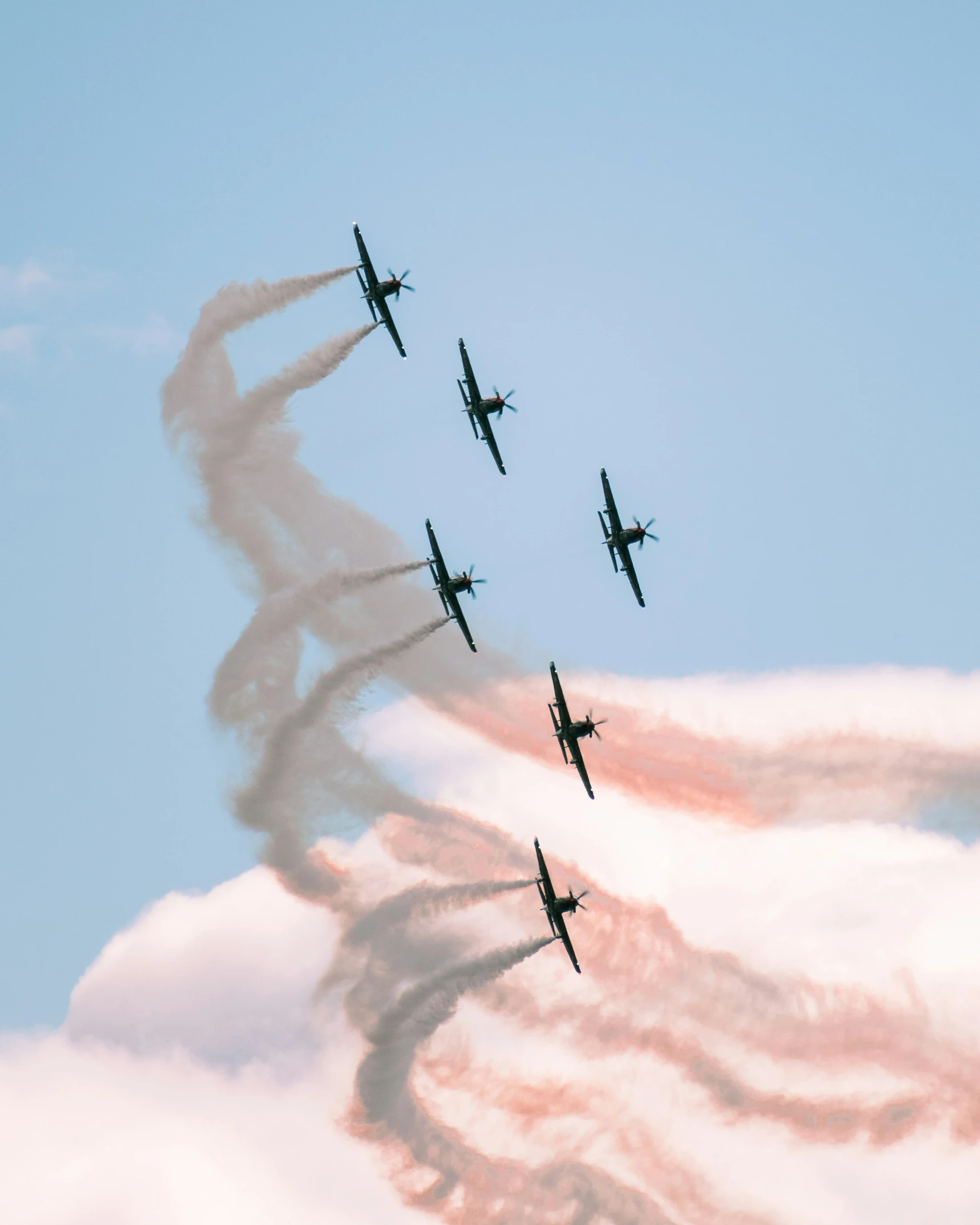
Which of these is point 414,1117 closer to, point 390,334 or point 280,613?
point 280,613

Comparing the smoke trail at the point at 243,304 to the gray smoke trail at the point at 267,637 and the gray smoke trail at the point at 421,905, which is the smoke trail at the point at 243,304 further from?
the gray smoke trail at the point at 421,905

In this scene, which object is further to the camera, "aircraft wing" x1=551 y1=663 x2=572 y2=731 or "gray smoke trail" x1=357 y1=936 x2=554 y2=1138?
"gray smoke trail" x1=357 y1=936 x2=554 y2=1138

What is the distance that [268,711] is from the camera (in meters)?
125

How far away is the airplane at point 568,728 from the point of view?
122m

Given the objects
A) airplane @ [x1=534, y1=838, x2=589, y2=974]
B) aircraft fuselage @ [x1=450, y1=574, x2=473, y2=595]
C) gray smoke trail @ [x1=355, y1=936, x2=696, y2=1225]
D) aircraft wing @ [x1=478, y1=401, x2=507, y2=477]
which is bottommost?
gray smoke trail @ [x1=355, y1=936, x2=696, y2=1225]

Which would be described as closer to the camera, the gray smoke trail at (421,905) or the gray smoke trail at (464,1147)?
the gray smoke trail at (464,1147)

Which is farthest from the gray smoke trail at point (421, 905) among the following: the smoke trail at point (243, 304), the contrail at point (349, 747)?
the smoke trail at point (243, 304)

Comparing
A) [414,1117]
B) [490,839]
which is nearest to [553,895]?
[490,839]

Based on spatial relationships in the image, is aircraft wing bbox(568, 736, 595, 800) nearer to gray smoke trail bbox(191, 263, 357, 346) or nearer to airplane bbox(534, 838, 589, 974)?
airplane bbox(534, 838, 589, 974)

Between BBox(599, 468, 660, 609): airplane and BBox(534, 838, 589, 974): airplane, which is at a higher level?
BBox(599, 468, 660, 609): airplane

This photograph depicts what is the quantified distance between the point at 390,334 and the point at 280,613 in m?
17.7

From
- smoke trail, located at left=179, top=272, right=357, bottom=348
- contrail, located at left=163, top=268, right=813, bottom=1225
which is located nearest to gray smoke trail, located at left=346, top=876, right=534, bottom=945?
contrail, located at left=163, top=268, right=813, bottom=1225

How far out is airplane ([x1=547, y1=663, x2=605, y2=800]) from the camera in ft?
401

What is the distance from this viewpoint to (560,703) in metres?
123
